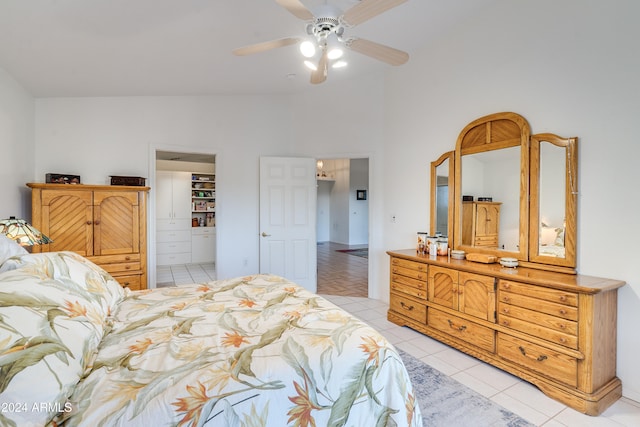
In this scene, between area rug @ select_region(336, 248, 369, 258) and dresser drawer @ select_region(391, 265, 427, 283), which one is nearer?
dresser drawer @ select_region(391, 265, 427, 283)

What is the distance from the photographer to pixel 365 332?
141 cm

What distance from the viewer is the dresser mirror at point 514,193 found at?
233 cm

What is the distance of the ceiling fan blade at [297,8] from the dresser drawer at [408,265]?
2306mm

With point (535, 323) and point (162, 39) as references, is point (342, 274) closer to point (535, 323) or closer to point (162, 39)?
point (535, 323)

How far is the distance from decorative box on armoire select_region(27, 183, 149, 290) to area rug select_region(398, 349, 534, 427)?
3.00m

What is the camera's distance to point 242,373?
1097 millimetres

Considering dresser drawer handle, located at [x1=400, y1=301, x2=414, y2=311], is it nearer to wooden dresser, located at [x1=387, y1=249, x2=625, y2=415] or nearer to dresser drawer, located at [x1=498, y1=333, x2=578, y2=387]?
wooden dresser, located at [x1=387, y1=249, x2=625, y2=415]

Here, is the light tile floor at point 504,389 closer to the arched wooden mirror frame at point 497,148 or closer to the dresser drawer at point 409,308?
the dresser drawer at point 409,308

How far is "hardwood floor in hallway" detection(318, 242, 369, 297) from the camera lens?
4.71 metres

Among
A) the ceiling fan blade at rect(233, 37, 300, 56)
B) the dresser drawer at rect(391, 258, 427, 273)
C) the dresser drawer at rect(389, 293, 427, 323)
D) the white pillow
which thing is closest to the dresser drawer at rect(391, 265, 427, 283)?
the dresser drawer at rect(391, 258, 427, 273)

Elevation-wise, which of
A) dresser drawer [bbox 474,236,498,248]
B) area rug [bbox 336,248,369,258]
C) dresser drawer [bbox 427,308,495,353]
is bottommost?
area rug [bbox 336,248,369,258]

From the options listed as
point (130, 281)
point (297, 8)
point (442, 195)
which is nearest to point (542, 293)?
point (442, 195)

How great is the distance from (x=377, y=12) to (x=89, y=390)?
7.06ft

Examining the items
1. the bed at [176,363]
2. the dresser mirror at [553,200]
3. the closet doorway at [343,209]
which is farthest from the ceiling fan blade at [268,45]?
the closet doorway at [343,209]
